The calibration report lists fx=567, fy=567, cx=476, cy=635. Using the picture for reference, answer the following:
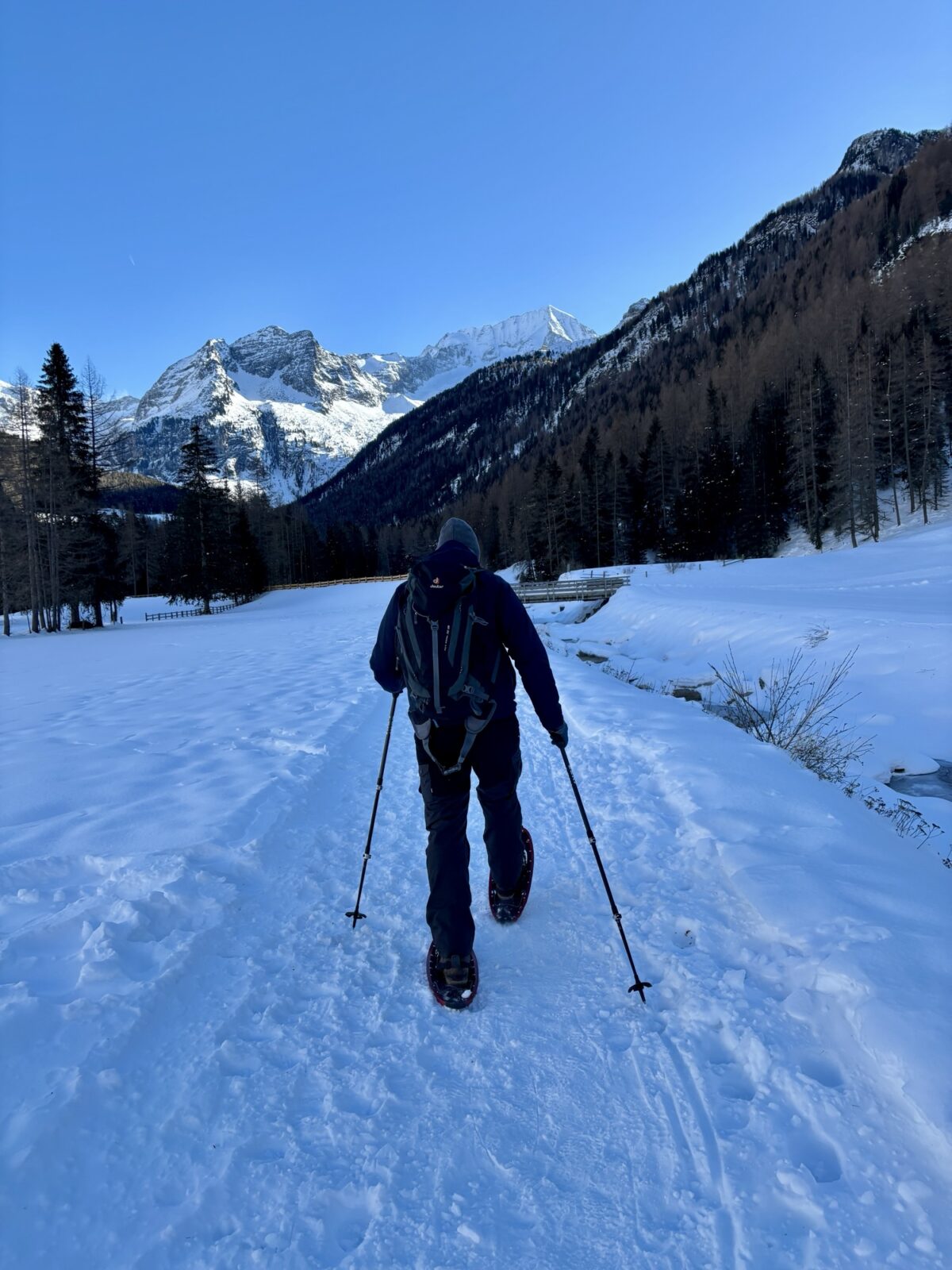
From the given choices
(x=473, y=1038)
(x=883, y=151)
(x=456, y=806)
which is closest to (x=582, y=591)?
(x=456, y=806)

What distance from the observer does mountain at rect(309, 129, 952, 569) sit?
4056 cm

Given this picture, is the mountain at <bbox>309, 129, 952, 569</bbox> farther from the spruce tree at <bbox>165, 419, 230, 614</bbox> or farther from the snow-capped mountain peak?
the spruce tree at <bbox>165, 419, 230, 614</bbox>

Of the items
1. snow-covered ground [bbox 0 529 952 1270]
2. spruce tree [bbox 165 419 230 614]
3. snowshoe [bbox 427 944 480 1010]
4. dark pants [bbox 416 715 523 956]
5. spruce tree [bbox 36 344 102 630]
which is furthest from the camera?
spruce tree [bbox 165 419 230 614]

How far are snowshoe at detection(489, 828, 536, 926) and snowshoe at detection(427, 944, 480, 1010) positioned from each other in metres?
0.52

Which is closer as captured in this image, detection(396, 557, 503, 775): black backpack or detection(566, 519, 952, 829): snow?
detection(396, 557, 503, 775): black backpack

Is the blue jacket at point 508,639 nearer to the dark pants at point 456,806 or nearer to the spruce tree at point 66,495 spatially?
the dark pants at point 456,806

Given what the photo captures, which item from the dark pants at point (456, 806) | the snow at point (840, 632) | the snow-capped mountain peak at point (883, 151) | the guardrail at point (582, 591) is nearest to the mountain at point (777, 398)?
the snow-capped mountain peak at point (883, 151)

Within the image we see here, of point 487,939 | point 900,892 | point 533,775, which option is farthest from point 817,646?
point 487,939

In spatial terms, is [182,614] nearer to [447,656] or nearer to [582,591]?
[582,591]

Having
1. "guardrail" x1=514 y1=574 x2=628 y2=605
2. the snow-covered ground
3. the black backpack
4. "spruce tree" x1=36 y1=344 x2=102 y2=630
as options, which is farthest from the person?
"spruce tree" x1=36 y1=344 x2=102 y2=630

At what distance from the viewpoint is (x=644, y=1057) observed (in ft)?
7.74

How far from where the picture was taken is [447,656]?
9.07ft

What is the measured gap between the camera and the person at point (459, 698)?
2.78 metres

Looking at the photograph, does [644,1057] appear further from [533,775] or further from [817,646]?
[817,646]
